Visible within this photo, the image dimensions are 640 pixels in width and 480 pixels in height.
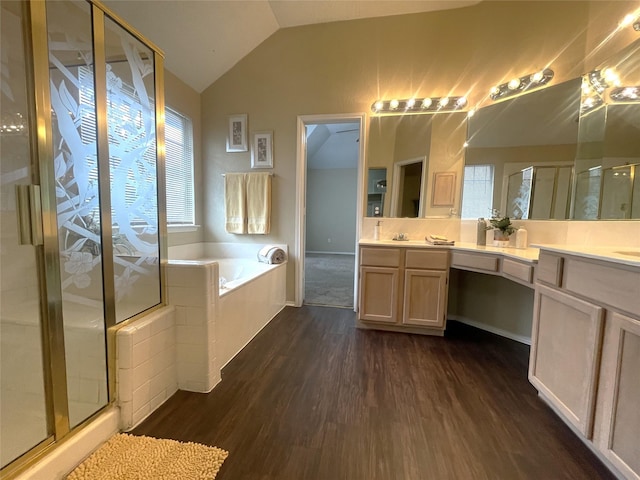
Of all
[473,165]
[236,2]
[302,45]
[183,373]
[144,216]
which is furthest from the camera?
[302,45]

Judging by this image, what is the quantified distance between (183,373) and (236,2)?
309 cm

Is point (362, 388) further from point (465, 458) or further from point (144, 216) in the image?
point (144, 216)

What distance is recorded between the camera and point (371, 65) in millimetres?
2875

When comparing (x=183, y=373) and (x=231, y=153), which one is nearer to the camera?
(x=183, y=373)

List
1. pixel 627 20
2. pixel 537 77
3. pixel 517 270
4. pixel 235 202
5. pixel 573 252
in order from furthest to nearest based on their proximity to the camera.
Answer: pixel 235 202 → pixel 537 77 → pixel 517 270 → pixel 627 20 → pixel 573 252

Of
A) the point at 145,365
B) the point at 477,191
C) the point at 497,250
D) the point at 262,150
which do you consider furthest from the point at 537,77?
the point at 145,365

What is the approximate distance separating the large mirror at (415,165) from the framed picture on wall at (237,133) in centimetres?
145

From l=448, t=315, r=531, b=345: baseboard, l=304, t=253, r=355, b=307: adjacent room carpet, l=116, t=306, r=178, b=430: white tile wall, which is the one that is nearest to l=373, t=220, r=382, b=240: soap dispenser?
l=304, t=253, r=355, b=307: adjacent room carpet

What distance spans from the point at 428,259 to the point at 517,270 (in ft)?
2.27

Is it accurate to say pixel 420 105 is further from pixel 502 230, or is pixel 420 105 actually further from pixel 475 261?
pixel 475 261

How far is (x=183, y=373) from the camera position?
1.70m

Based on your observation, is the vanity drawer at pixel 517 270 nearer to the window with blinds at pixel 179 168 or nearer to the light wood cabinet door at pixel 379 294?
the light wood cabinet door at pixel 379 294

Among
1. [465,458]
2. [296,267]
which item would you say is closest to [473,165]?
[296,267]

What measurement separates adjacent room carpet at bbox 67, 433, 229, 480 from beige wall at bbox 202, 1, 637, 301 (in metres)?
2.11
